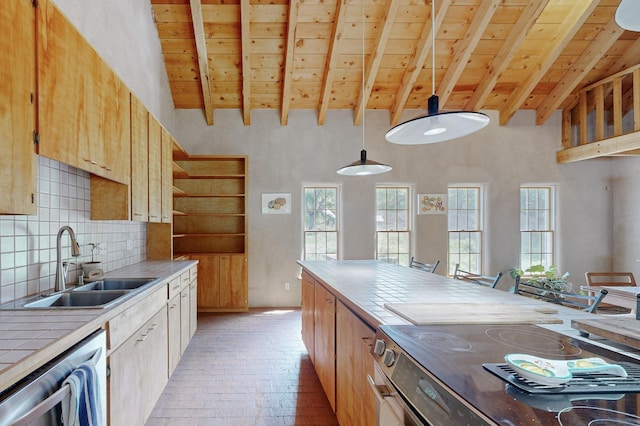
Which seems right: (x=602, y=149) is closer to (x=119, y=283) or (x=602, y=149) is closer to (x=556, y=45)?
(x=556, y=45)

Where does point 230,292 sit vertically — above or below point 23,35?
below

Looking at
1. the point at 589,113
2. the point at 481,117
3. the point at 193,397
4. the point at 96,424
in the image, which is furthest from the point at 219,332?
the point at 589,113

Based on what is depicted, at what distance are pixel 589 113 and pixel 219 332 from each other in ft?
21.7

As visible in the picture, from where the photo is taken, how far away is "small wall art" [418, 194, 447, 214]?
5441 mm

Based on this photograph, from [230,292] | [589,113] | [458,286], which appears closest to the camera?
[458,286]

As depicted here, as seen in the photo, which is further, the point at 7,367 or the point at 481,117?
the point at 481,117

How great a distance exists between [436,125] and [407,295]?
3.27ft

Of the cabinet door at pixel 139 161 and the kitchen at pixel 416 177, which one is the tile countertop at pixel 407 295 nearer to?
the cabinet door at pixel 139 161

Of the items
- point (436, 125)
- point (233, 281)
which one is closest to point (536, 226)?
point (436, 125)

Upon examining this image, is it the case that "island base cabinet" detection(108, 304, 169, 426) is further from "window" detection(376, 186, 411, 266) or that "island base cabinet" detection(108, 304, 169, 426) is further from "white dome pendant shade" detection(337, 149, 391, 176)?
"window" detection(376, 186, 411, 266)

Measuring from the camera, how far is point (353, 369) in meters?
1.66

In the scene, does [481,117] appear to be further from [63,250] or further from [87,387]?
[63,250]

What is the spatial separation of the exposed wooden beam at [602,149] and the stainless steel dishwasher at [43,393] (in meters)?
6.03

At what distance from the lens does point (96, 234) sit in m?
2.67
